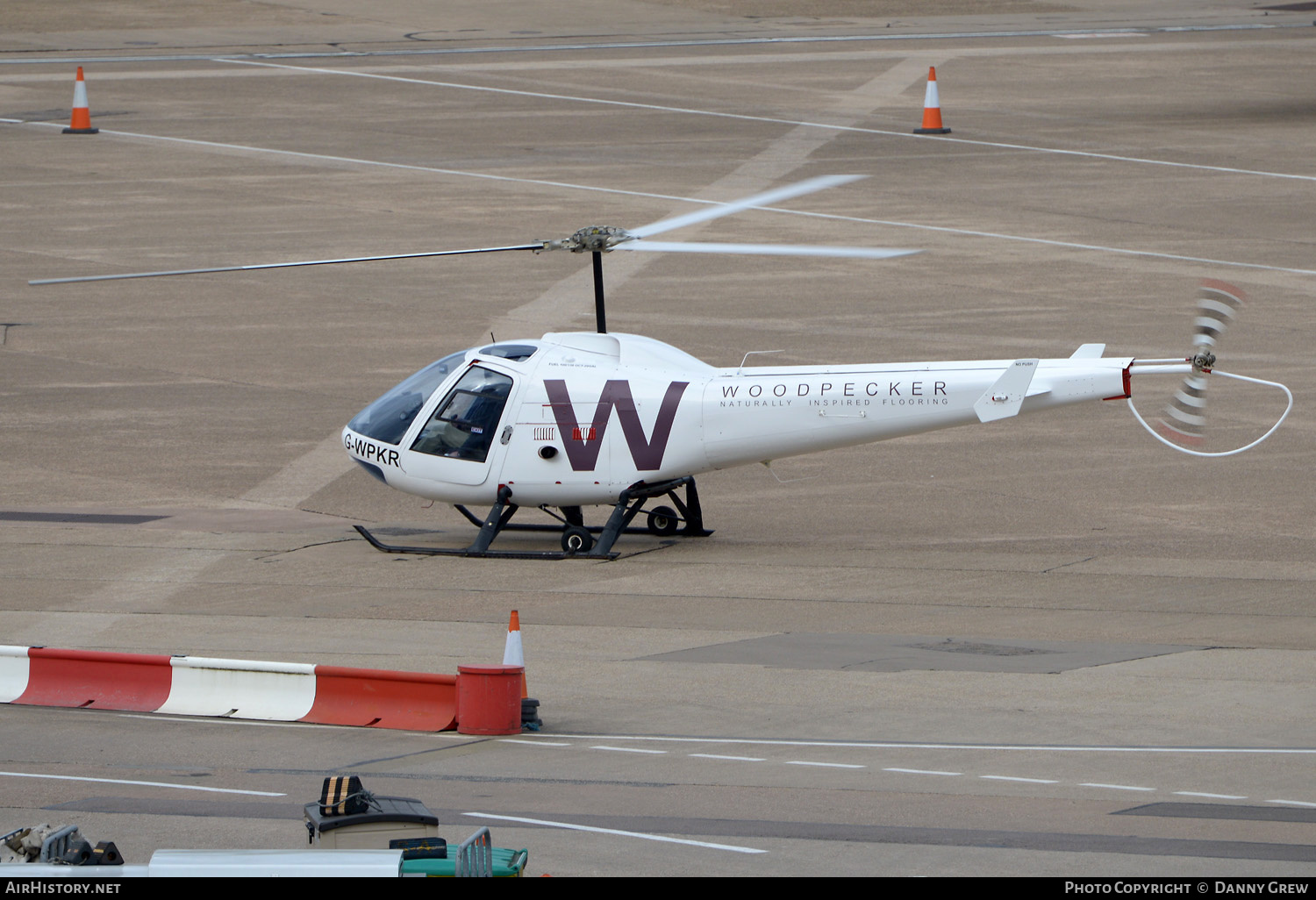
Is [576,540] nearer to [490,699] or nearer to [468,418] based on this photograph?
[468,418]

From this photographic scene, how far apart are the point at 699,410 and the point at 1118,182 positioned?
2410 cm

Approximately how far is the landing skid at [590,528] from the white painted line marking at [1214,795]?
364 inches

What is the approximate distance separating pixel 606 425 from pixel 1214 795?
31.6 feet

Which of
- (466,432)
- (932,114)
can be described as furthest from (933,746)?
(932,114)

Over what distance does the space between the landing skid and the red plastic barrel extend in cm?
636

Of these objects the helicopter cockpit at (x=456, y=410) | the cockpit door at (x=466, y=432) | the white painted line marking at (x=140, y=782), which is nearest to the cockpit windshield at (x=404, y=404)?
the helicopter cockpit at (x=456, y=410)

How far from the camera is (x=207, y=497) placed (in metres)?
24.2

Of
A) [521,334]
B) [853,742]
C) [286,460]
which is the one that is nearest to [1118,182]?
[521,334]

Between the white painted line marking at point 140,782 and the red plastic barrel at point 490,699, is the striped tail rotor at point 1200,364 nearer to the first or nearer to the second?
the red plastic barrel at point 490,699

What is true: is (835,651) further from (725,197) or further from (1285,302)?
(725,197)

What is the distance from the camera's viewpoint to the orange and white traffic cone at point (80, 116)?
47969mm

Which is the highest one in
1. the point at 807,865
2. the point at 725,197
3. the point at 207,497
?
the point at 725,197

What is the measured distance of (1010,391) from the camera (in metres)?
18.9

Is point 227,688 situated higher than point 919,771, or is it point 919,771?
point 227,688
